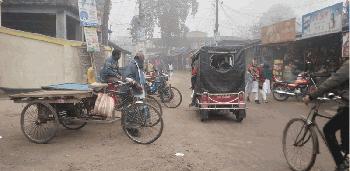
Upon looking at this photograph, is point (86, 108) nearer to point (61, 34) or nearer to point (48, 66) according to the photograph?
point (48, 66)

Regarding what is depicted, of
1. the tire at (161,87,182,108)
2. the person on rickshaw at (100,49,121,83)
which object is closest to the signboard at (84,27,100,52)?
the tire at (161,87,182,108)

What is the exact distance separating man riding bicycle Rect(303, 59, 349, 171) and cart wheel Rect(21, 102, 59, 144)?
508 centimetres

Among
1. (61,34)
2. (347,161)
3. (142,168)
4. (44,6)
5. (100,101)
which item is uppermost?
(44,6)

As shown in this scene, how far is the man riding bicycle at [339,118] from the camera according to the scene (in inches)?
191

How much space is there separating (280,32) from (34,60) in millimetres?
13906

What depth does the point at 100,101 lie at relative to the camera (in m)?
8.19

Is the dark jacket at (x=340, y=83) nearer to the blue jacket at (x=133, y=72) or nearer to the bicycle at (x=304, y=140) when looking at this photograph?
the bicycle at (x=304, y=140)

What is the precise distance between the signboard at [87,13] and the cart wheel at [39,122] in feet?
25.4

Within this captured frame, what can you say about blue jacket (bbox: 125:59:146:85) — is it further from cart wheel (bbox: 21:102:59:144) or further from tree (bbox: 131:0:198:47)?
tree (bbox: 131:0:198:47)

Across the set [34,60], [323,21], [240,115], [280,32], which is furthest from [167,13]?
[240,115]

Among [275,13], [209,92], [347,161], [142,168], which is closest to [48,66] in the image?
[209,92]

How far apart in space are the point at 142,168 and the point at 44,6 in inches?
711

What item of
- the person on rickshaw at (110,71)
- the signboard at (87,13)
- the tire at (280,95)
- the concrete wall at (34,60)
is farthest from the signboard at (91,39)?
the tire at (280,95)

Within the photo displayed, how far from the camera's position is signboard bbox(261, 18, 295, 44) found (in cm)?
2210
